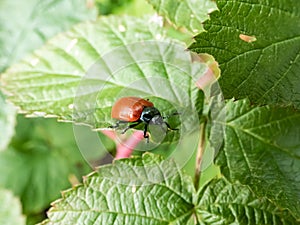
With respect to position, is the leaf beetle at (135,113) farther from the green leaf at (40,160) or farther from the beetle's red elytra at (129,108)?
the green leaf at (40,160)

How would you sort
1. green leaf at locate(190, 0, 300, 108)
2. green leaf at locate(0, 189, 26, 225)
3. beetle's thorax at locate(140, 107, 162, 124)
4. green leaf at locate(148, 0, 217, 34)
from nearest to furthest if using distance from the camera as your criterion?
green leaf at locate(190, 0, 300, 108)
beetle's thorax at locate(140, 107, 162, 124)
green leaf at locate(148, 0, 217, 34)
green leaf at locate(0, 189, 26, 225)

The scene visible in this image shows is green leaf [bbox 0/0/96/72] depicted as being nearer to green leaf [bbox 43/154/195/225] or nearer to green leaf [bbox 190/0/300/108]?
green leaf [bbox 43/154/195/225]

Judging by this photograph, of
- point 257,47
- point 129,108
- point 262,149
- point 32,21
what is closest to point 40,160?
point 32,21

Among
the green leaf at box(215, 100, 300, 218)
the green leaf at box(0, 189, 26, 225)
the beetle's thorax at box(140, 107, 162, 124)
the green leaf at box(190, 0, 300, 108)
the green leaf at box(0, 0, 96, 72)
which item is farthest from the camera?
the green leaf at box(0, 0, 96, 72)

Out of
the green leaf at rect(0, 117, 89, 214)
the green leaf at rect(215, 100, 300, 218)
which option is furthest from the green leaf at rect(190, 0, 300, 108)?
the green leaf at rect(0, 117, 89, 214)

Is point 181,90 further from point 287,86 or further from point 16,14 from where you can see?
point 16,14

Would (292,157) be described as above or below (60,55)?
below

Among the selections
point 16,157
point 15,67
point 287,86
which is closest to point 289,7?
point 287,86
